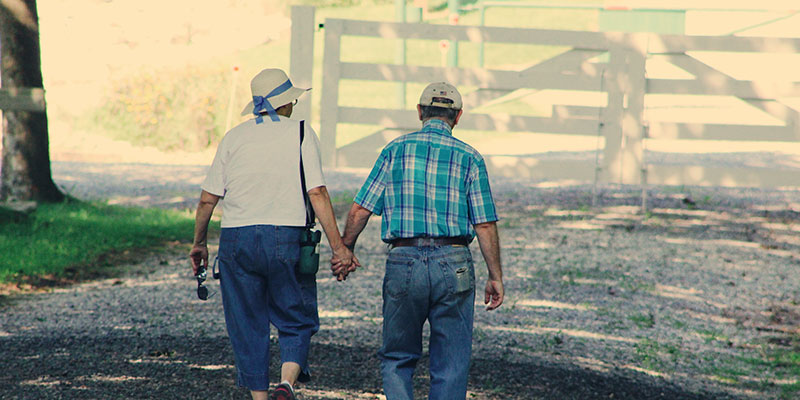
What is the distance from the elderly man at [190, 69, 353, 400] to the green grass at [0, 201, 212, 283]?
470 cm

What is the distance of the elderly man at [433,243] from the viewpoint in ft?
13.9

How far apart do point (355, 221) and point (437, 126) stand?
1.80ft

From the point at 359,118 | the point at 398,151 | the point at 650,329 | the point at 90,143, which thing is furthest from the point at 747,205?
the point at 90,143

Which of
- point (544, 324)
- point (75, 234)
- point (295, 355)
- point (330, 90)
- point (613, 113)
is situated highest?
point (330, 90)

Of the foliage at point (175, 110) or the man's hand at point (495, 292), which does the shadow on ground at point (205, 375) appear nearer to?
the man's hand at point (495, 292)

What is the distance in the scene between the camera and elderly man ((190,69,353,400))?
4.63m

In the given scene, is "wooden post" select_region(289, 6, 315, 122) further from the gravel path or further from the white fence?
the gravel path

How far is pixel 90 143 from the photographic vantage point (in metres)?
22.0

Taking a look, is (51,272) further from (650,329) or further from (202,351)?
(650,329)

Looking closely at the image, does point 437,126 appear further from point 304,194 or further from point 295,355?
point 295,355

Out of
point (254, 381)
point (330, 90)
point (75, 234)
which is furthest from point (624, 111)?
point (254, 381)

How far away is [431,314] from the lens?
433 centimetres

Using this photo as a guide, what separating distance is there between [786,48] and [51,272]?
29.9 ft

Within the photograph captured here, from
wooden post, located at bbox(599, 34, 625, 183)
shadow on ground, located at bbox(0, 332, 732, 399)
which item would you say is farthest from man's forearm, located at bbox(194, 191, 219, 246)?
wooden post, located at bbox(599, 34, 625, 183)
